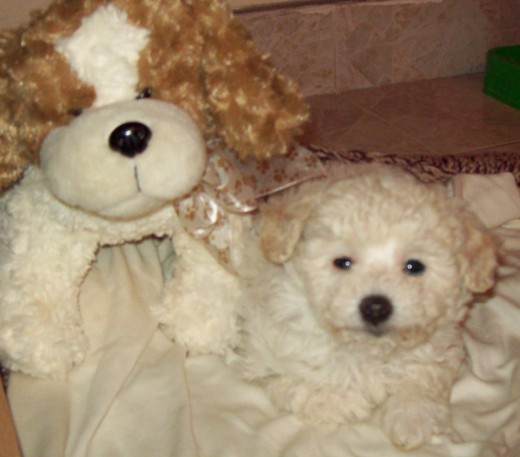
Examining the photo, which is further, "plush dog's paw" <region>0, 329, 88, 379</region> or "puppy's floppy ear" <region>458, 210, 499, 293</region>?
"plush dog's paw" <region>0, 329, 88, 379</region>

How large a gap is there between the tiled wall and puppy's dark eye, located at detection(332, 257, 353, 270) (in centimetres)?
245

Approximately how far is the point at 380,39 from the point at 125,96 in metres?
2.83

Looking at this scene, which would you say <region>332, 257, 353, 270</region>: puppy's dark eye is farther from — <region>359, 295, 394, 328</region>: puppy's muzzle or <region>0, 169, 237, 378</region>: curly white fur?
<region>0, 169, 237, 378</region>: curly white fur

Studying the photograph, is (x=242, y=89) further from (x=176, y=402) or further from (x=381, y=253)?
(x=176, y=402)

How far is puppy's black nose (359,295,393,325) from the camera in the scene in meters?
1.79

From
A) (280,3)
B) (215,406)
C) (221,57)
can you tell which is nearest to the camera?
(221,57)

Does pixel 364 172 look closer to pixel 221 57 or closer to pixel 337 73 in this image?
pixel 221 57

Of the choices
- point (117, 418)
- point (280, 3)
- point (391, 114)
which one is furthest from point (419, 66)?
point (117, 418)

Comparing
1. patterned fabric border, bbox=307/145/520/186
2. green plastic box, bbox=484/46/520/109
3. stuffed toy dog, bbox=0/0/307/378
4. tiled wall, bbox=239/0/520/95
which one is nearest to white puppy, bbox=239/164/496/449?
stuffed toy dog, bbox=0/0/307/378

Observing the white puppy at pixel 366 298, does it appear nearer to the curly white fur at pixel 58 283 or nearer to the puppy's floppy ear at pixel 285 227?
the puppy's floppy ear at pixel 285 227

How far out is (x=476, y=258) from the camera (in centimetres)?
197

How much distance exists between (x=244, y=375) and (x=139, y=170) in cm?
76

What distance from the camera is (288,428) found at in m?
2.06

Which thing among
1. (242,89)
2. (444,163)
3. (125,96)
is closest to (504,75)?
(444,163)
